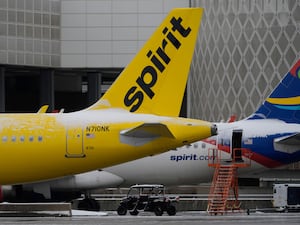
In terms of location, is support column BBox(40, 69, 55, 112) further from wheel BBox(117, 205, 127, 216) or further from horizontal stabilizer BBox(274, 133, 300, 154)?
wheel BBox(117, 205, 127, 216)

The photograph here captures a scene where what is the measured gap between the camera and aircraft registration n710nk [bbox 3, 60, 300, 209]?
170 ft

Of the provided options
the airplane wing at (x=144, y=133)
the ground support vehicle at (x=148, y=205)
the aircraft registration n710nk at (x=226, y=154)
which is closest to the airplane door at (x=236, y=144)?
the aircraft registration n710nk at (x=226, y=154)

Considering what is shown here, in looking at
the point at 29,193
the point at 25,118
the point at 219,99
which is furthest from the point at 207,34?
the point at 25,118

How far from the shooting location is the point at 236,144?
52.4m

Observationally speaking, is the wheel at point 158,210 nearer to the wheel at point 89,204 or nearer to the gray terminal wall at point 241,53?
the wheel at point 89,204

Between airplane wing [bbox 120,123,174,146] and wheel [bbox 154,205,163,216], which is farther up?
airplane wing [bbox 120,123,174,146]

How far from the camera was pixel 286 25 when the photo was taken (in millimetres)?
86188

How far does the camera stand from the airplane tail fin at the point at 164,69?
3609 centimetres

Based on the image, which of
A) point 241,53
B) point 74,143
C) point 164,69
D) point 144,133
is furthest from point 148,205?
point 241,53

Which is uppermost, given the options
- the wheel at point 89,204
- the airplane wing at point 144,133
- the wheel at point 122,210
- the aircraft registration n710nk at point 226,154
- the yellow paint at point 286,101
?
the yellow paint at point 286,101

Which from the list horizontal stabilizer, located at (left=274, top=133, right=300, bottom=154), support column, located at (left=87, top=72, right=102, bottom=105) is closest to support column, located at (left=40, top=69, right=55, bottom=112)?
support column, located at (left=87, top=72, right=102, bottom=105)

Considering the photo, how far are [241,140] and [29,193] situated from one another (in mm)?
10857

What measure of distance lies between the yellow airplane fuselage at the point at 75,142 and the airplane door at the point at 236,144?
16.2 metres

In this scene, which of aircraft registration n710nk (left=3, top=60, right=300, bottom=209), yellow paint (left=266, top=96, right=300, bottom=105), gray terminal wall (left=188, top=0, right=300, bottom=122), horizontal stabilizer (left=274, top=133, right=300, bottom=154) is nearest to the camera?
horizontal stabilizer (left=274, top=133, right=300, bottom=154)
